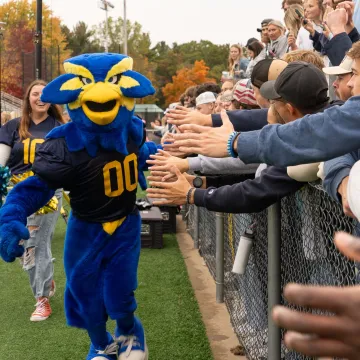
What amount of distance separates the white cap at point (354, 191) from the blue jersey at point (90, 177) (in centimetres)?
217

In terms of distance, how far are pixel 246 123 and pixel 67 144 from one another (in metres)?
1.14

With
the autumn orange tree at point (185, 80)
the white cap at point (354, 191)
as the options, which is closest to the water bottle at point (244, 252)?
the white cap at point (354, 191)

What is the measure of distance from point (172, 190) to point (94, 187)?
0.79m

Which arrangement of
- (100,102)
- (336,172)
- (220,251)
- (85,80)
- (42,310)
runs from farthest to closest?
(220,251) < (42,310) < (85,80) < (100,102) < (336,172)

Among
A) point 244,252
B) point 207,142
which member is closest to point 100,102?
point 244,252

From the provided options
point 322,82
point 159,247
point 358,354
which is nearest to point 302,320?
point 358,354

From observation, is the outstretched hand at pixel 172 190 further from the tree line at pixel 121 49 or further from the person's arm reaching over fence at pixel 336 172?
the tree line at pixel 121 49

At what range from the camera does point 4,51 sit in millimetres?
47688

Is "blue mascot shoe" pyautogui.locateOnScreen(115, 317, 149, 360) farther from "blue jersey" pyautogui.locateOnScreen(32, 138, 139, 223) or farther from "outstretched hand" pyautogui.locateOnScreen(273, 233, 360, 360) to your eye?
"outstretched hand" pyautogui.locateOnScreen(273, 233, 360, 360)

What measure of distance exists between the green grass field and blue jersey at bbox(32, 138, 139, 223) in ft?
3.85

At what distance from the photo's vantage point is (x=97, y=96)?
3785 millimetres

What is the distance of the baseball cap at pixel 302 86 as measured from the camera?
2625mm

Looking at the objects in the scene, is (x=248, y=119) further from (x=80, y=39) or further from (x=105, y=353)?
(x=80, y=39)

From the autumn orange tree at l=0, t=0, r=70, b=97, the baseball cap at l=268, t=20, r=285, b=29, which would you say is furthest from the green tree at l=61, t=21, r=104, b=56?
the baseball cap at l=268, t=20, r=285, b=29
